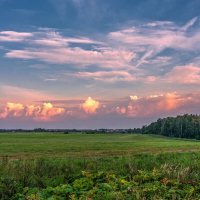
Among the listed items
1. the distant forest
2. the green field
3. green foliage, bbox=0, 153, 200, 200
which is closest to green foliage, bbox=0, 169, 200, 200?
green foliage, bbox=0, 153, 200, 200

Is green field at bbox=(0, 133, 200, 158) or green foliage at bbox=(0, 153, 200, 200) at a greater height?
green field at bbox=(0, 133, 200, 158)

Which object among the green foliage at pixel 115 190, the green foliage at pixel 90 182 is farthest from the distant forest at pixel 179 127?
the green foliage at pixel 115 190

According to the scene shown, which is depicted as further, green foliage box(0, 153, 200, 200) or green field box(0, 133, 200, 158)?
green field box(0, 133, 200, 158)

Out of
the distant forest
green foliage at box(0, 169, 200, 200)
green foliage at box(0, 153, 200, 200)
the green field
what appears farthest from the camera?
the distant forest

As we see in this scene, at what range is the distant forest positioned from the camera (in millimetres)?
127562

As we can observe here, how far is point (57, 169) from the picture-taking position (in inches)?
791

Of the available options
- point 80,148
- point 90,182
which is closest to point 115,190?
point 90,182

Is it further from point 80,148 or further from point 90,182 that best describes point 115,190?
point 80,148

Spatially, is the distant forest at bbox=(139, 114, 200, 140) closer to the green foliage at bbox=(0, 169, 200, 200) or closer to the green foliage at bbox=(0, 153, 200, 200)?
the green foliage at bbox=(0, 153, 200, 200)

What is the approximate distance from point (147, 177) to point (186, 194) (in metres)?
3.27

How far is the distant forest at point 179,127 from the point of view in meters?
128

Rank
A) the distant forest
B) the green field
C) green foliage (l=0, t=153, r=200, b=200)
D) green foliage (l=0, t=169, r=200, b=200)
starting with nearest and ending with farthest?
green foliage (l=0, t=169, r=200, b=200), green foliage (l=0, t=153, r=200, b=200), the green field, the distant forest

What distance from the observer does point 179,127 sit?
13662 cm

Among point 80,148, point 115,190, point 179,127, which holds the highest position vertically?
point 179,127
